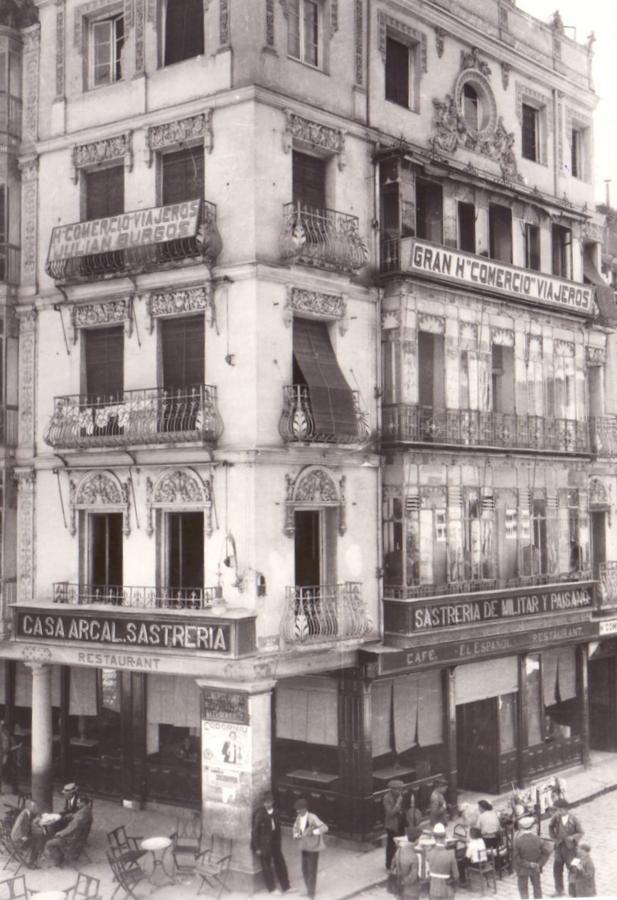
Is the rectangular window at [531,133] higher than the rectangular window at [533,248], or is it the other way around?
the rectangular window at [531,133]

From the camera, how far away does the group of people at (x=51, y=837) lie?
22875mm

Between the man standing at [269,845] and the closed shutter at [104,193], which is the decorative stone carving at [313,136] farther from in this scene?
the man standing at [269,845]

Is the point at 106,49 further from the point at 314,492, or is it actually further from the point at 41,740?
the point at 41,740

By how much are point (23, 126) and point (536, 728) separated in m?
20.9

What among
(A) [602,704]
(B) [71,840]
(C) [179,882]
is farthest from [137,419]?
(A) [602,704]

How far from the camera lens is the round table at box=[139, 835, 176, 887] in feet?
71.2

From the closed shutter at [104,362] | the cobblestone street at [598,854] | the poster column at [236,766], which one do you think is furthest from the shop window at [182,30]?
the cobblestone street at [598,854]

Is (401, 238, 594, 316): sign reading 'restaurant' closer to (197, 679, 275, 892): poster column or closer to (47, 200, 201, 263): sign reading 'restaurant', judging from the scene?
(47, 200, 201, 263): sign reading 'restaurant'

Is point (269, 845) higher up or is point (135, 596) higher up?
point (135, 596)

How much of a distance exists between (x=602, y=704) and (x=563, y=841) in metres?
14.3

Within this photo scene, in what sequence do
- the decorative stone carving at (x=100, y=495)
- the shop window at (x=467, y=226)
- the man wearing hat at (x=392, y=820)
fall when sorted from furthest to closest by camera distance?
the shop window at (x=467, y=226), the decorative stone carving at (x=100, y=495), the man wearing hat at (x=392, y=820)

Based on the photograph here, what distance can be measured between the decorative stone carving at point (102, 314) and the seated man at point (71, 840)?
10.5 metres

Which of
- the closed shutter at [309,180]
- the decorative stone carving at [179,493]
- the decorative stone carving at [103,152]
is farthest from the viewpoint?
the decorative stone carving at [103,152]

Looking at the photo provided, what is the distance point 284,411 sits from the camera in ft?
77.5
